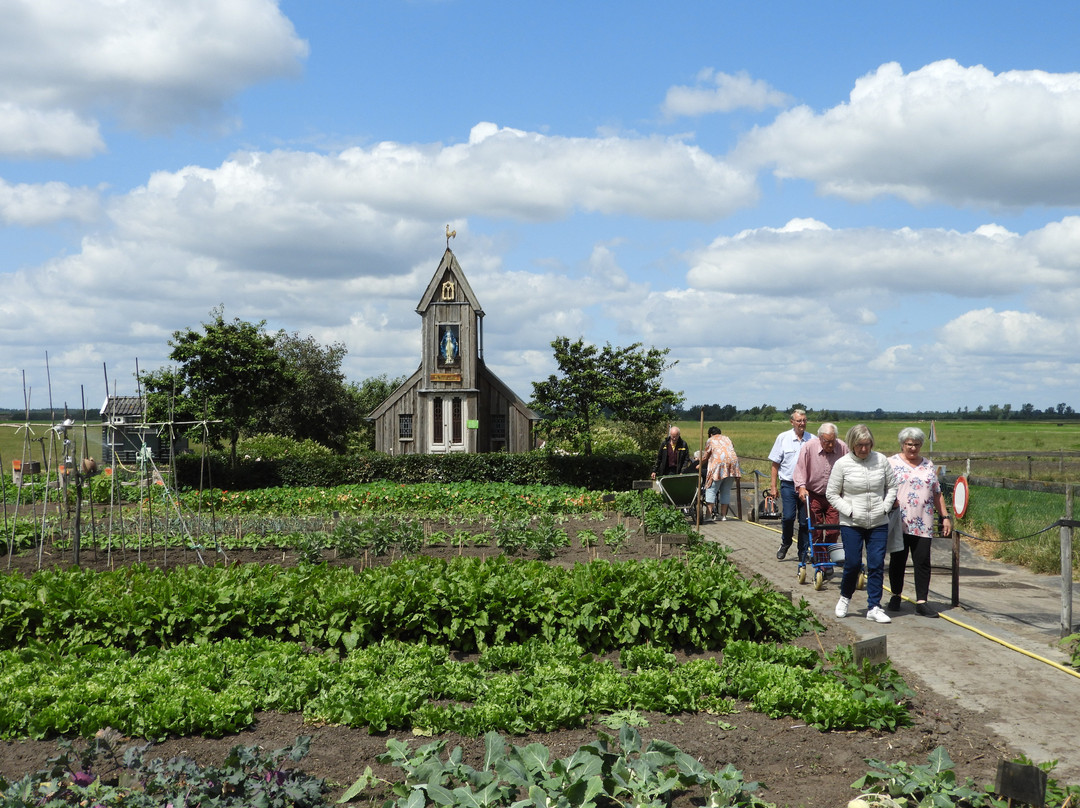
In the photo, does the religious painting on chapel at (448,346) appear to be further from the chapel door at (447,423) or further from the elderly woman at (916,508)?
the elderly woman at (916,508)

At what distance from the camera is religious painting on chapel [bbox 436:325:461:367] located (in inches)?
1267

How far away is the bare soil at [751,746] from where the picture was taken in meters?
4.23

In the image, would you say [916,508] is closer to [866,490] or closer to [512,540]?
[866,490]

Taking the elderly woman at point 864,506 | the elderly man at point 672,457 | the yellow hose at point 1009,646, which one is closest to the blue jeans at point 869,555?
the elderly woman at point 864,506

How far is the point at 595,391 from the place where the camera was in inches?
1129

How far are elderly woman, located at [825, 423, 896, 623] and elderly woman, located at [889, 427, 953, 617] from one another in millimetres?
250

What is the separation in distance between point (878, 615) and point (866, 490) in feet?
3.64

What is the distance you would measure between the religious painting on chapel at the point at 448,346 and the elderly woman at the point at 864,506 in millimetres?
25269

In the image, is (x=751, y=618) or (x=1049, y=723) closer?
(x=1049, y=723)

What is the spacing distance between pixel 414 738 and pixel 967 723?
3.21 meters

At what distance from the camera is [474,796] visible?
365 cm

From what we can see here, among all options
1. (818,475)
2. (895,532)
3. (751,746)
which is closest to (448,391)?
(818,475)

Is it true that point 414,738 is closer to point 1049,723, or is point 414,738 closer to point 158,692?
point 158,692

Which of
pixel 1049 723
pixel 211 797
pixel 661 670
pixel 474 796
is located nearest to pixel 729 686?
pixel 661 670
